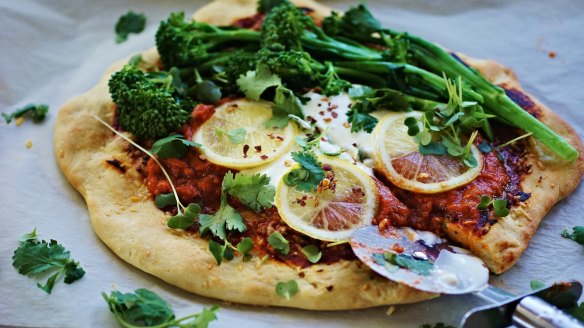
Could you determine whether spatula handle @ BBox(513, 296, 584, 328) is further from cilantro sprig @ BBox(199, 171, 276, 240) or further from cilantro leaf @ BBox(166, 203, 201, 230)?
cilantro leaf @ BBox(166, 203, 201, 230)

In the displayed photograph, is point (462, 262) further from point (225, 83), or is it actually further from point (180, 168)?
point (225, 83)

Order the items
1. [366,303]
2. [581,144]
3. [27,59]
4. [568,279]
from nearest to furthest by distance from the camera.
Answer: [366,303] → [568,279] → [581,144] → [27,59]

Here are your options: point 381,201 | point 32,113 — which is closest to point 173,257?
point 381,201

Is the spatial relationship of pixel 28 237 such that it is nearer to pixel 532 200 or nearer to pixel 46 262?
pixel 46 262

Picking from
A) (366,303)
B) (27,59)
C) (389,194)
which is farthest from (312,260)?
(27,59)

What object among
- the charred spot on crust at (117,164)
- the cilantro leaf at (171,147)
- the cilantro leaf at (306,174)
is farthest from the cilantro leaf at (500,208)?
the charred spot on crust at (117,164)
